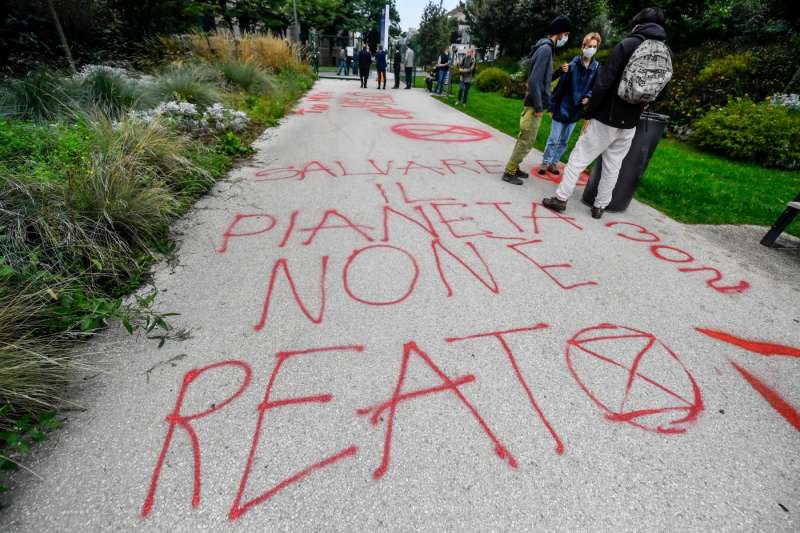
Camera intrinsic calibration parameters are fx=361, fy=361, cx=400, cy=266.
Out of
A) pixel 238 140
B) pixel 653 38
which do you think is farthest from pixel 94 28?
pixel 653 38

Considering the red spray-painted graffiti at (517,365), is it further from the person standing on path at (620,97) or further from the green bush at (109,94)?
the green bush at (109,94)

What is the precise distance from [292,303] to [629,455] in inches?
77.4

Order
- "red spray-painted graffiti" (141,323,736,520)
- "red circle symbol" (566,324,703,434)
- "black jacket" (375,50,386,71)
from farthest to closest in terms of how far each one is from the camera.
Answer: "black jacket" (375,50,386,71)
"red circle symbol" (566,324,703,434)
"red spray-painted graffiti" (141,323,736,520)

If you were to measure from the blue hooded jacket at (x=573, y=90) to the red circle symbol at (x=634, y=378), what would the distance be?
335 centimetres

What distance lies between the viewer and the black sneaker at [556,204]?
12.8ft

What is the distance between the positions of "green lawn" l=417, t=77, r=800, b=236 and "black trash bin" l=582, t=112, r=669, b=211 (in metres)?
0.70

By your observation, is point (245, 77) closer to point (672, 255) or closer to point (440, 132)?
point (440, 132)

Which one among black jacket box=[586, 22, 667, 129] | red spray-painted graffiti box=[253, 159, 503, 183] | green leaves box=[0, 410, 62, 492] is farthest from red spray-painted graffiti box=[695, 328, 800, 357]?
green leaves box=[0, 410, 62, 492]

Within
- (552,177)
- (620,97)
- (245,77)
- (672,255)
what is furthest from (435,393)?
(245,77)

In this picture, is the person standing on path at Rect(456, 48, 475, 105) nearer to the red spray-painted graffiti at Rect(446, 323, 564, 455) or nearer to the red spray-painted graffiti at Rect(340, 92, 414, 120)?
the red spray-painted graffiti at Rect(340, 92, 414, 120)

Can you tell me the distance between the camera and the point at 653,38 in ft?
10.1

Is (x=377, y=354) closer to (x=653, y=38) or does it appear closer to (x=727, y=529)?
(x=727, y=529)

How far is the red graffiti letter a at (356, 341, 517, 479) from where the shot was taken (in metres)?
1.54

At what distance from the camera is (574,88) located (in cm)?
448
